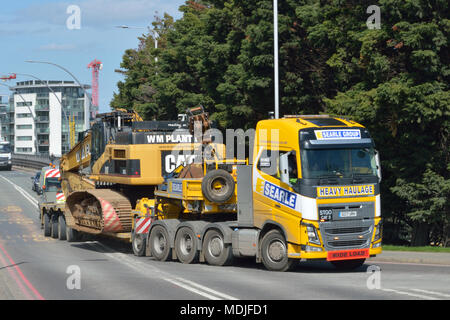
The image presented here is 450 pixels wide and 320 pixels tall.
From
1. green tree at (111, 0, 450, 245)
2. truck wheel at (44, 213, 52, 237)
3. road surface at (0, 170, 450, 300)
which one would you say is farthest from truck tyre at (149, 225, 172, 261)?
truck wheel at (44, 213, 52, 237)

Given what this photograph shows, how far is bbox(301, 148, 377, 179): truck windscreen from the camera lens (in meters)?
16.4

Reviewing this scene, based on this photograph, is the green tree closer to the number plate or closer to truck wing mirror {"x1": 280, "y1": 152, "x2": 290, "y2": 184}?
the number plate

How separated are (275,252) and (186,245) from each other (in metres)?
3.68

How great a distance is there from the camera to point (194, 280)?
52.1 feet

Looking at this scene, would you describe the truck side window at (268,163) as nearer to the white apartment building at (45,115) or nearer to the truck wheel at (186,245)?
the truck wheel at (186,245)

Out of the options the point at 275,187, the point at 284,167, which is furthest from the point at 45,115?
the point at 284,167

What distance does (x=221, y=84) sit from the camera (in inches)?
1428

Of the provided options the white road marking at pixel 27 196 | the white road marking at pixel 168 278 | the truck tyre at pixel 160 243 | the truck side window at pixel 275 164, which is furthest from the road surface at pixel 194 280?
the white road marking at pixel 27 196

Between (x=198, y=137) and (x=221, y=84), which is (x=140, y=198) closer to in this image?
(x=198, y=137)

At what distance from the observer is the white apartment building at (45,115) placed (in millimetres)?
176250

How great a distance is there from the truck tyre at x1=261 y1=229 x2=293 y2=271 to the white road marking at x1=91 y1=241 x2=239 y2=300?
8.05 ft

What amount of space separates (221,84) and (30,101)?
15014 cm
